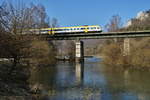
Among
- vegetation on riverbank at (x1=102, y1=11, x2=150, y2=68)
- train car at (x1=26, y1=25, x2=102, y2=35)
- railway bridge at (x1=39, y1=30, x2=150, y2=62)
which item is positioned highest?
train car at (x1=26, y1=25, x2=102, y2=35)

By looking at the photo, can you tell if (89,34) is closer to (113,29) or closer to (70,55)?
(113,29)

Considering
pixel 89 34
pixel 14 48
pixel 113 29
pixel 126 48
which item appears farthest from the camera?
pixel 113 29

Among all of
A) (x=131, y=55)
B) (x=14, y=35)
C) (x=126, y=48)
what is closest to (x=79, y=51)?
(x=126, y=48)

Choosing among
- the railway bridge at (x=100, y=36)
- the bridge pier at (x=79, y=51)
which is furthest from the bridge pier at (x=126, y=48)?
the bridge pier at (x=79, y=51)

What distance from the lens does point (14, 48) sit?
20.7 metres

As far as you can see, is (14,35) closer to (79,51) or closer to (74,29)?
(74,29)

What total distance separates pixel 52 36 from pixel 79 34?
27.3 feet

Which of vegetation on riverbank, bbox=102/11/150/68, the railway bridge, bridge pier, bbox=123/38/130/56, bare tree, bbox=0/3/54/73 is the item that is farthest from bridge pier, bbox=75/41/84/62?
bare tree, bbox=0/3/54/73

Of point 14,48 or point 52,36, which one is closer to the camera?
point 14,48

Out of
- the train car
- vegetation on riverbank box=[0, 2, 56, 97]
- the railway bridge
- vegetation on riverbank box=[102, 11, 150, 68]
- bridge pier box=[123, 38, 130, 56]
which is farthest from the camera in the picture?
the train car

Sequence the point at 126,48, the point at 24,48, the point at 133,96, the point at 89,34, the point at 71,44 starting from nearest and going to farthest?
the point at 133,96
the point at 24,48
the point at 126,48
the point at 89,34
the point at 71,44

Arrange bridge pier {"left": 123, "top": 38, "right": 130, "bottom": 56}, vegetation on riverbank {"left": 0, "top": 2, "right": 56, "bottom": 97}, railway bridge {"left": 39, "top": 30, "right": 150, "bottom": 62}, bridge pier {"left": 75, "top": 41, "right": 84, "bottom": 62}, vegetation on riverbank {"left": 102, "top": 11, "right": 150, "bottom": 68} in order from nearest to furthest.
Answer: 1. vegetation on riverbank {"left": 0, "top": 2, "right": 56, "bottom": 97}
2. vegetation on riverbank {"left": 102, "top": 11, "right": 150, "bottom": 68}
3. bridge pier {"left": 123, "top": 38, "right": 130, "bottom": 56}
4. railway bridge {"left": 39, "top": 30, "right": 150, "bottom": 62}
5. bridge pier {"left": 75, "top": 41, "right": 84, "bottom": 62}

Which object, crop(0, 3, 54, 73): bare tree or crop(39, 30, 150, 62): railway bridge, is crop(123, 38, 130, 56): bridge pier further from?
crop(0, 3, 54, 73): bare tree

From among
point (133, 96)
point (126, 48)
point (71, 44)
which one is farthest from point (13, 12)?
point (71, 44)
